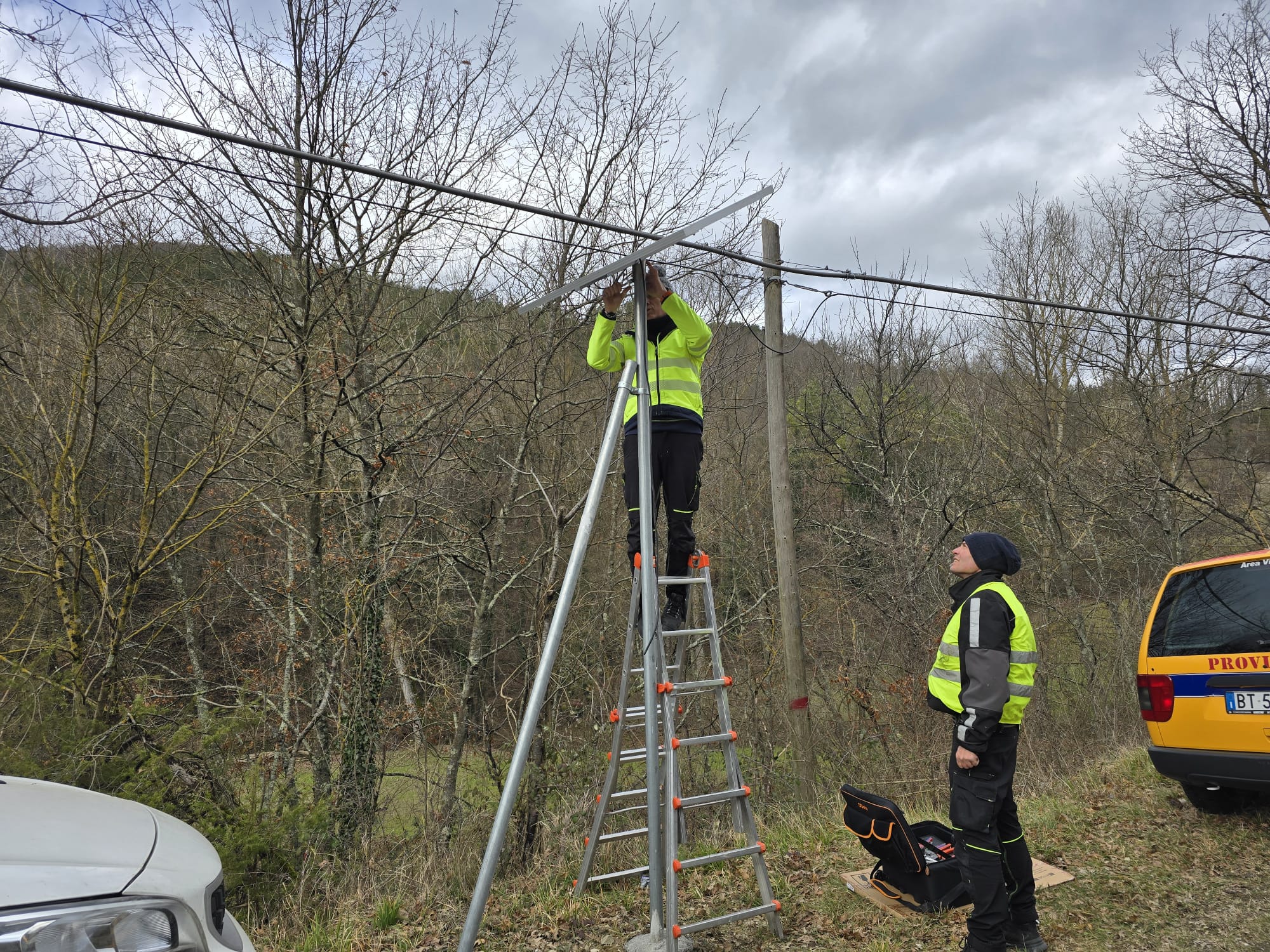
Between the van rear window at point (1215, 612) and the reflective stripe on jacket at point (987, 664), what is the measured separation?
2355 millimetres

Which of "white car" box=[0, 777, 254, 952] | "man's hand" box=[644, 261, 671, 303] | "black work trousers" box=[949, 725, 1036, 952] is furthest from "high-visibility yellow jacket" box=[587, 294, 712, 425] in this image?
"white car" box=[0, 777, 254, 952]

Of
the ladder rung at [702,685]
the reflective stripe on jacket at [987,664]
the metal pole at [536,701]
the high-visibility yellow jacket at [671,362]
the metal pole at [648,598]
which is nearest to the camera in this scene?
the metal pole at [536,701]

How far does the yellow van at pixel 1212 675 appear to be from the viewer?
15.9 ft

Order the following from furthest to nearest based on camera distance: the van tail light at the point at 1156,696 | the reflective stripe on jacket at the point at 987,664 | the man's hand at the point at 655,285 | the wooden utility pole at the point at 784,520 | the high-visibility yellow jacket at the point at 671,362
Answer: the wooden utility pole at the point at 784,520 → the van tail light at the point at 1156,696 → the high-visibility yellow jacket at the point at 671,362 → the man's hand at the point at 655,285 → the reflective stripe on jacket at the point at 987,664

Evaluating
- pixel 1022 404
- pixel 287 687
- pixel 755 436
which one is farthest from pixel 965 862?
pixel 1022 404

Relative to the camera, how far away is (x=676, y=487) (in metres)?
4.43

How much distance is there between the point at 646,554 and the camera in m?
3.75

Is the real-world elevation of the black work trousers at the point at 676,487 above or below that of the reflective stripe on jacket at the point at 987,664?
above

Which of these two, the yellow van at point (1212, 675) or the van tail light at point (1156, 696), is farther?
the van tail light at point (1156, 696)

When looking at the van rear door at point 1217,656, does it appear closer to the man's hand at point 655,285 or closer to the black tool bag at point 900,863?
the black tool bag at point 900,863

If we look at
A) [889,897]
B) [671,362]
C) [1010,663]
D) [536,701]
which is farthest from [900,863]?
[671,362]

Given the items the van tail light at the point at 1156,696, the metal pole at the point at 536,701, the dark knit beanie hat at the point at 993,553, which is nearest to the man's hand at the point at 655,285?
the metal pole at the point at 536,701

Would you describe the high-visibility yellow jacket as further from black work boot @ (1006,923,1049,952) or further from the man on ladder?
black work boot @ (1006,923,1049,952)

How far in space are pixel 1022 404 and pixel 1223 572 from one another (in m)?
12.6
